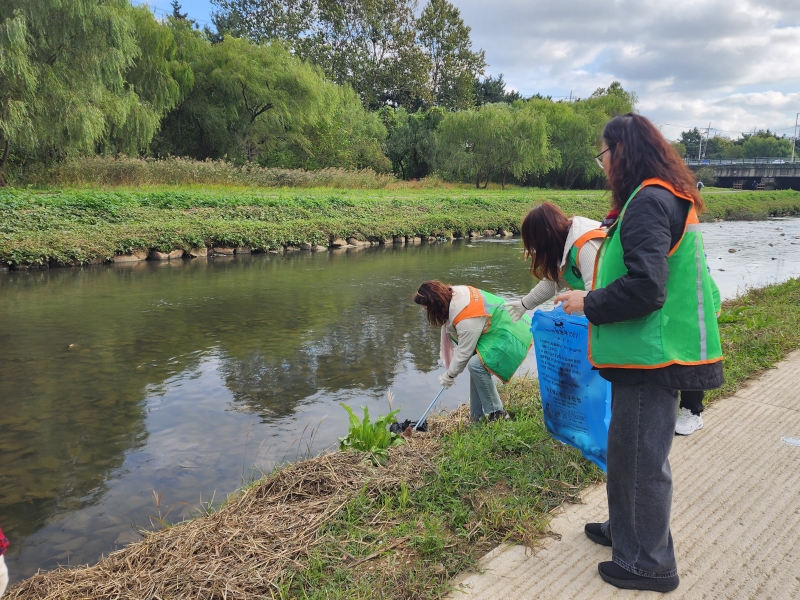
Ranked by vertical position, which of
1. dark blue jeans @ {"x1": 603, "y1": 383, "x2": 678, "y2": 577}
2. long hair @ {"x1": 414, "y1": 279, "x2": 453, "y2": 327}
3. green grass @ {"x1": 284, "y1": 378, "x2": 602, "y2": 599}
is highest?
long hair @ {"x1": 414, "y1": 279, "x2": 453, "y2": 327}

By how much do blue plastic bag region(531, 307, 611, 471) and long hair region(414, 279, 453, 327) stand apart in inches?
55.2

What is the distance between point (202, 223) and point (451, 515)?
1691cm

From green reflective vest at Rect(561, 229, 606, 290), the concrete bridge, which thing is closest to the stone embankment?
green reflective vest at Rect(561, 229, 606, 290)

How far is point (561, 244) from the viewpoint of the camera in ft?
12.0

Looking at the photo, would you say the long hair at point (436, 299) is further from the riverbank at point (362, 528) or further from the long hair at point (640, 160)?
the long hair at point (640, 160)

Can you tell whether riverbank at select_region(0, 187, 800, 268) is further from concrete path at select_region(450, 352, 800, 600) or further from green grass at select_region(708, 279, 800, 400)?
concrete path at select_region(450, 352, 800, 600)

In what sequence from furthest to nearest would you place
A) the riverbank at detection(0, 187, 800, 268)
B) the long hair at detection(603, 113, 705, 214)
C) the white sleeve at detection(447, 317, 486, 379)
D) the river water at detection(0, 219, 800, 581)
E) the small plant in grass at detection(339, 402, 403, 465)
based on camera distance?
the riverbank at detection(0, 187, 800, 268), the river water at detection(0, 219, 800, 581), the white sleeve at detection(447, 317, 486, 379), the small plant in grass at detection(339, 402, 403, 465), the long hair at detection(603, 113, 705, 214)

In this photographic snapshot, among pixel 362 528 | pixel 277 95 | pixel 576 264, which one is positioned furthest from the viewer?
pixel 277 95

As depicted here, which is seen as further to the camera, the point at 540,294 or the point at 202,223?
the point at 202,223

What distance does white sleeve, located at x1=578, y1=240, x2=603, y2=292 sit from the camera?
3436mm

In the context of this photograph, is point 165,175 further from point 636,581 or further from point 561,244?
point 636,581

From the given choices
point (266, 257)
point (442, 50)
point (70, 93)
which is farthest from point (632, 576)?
point (442, 50)

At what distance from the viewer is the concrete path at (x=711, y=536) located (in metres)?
2.52

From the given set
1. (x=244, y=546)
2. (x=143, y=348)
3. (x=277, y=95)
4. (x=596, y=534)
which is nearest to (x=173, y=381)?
(x=143, y=348)
